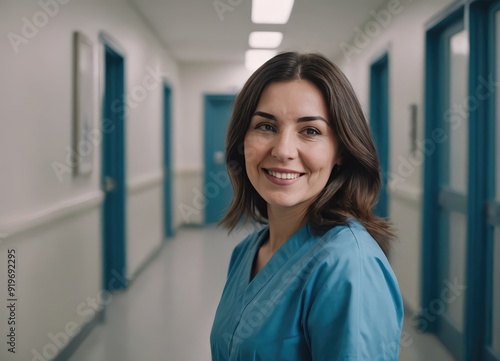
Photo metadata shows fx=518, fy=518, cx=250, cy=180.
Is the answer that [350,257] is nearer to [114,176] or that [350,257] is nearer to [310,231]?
[310,231]

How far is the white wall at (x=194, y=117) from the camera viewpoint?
23.2 feet

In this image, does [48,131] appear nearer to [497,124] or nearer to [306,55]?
[306,55]

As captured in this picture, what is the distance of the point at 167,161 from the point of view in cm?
646

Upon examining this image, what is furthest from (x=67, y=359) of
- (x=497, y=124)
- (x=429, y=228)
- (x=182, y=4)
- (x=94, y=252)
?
(x=182, y=4)

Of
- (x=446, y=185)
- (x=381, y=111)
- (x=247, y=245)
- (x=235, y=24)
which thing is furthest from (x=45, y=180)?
(x=381, y=111)

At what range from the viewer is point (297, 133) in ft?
2.96

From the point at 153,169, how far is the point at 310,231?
4477mm

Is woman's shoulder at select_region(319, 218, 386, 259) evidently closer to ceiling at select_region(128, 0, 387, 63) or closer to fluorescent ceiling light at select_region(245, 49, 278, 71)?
ceiling at select_region(128, 0, 387, 63)

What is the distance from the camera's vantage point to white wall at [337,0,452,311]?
10.4 feet

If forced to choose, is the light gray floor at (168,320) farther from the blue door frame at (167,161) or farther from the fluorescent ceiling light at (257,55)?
the fluorescent ceiling light at (257,55)

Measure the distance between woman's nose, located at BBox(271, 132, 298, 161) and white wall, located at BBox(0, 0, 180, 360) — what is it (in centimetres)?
137

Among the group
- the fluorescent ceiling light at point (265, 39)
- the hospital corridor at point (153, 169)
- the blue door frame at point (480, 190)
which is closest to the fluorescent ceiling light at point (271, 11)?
the hospital corridor at point (153, 169)

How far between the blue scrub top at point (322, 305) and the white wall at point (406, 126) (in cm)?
221

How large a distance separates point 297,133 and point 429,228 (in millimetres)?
2366
